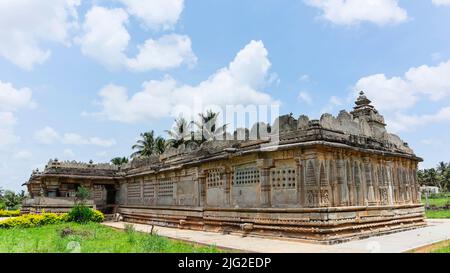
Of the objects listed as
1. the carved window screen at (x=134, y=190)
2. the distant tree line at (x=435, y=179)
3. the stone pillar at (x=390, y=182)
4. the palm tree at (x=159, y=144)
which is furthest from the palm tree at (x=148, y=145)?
the distant tree line at (x=435, y=179)

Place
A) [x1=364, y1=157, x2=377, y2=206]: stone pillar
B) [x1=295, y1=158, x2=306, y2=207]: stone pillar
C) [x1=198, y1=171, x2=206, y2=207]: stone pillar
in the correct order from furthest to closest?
[x1=198, y1=171, x2=206, y2=207]: stone pillar < [x1=364, y1=157, x2=377, y2=206]: stone pillar < [x1=295, y1=158, x2=306, y2=207]: stone pillar

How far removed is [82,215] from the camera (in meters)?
22.2

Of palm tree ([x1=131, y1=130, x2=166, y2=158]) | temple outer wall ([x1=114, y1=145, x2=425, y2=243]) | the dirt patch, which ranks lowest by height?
the dirt patch

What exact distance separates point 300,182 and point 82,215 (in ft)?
49.7

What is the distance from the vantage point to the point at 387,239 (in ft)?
Answer: 40.4

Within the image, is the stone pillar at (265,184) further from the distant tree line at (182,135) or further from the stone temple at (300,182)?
the distant tree line at (182,135)

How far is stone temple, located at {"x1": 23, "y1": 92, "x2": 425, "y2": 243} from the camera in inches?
472

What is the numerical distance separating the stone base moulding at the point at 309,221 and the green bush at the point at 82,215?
22.1 feet

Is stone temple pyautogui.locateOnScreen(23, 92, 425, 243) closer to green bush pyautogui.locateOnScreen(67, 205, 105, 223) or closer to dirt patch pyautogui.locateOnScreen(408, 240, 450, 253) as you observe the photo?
dirt patch pyautogui.locateOnScreen(408, 240, 450, 253)

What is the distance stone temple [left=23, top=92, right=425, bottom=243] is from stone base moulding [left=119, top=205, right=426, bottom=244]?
0.03 m

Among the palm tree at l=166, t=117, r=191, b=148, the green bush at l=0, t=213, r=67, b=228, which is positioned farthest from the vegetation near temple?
the green bush at l=0, t=213, r=67, b=228
